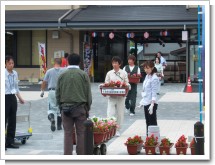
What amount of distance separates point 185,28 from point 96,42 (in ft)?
21.5

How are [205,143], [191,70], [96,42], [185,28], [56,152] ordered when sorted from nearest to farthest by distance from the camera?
1. [205,143]
2. [56,152]
3. [185,28]
4. [191,70]
5. [96,42]

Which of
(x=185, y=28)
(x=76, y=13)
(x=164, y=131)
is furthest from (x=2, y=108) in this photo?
(x=76, y=13)

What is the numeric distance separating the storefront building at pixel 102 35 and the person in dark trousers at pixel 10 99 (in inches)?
761

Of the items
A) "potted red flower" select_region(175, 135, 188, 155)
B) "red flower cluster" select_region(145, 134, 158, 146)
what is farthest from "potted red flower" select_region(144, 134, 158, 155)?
"potted red flower" select_region(175, 135, 188, 155)

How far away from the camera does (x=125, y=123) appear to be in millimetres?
16156

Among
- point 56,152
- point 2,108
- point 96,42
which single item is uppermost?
point 96,42

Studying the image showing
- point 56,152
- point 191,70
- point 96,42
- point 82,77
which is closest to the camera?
point 82,77

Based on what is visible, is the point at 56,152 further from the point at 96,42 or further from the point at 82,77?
the point at 96,42

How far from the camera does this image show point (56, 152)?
11.7 meters

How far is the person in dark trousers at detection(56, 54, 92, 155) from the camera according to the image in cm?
1011

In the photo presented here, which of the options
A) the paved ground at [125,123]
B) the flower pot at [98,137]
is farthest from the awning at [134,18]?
the flower pot at [98,137]

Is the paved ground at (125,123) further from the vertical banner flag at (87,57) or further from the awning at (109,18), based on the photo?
the vertical banner flag at (87,57)

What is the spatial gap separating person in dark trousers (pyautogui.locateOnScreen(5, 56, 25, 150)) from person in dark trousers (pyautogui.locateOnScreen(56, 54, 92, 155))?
6.51 ft

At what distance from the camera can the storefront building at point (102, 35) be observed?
103 ft
